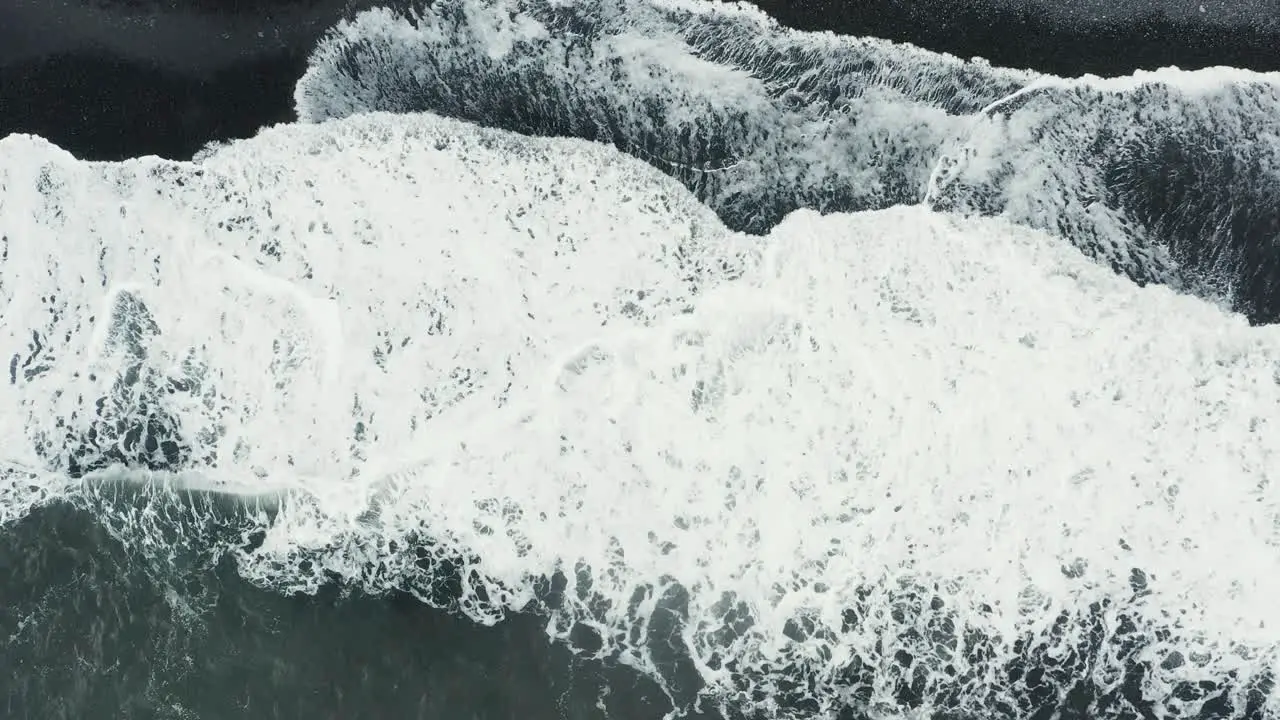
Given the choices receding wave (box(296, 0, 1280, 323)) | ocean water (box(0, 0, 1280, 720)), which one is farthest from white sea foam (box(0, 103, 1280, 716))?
receding wave (box(296, 0, 1280, 323))

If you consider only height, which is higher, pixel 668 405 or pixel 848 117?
pixel 848 117

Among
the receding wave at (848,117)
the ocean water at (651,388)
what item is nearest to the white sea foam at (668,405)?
the ocean water at (651,388)

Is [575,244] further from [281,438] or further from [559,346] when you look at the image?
[281,438]

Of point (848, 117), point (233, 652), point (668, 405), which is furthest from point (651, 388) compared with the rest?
point (233, 652)

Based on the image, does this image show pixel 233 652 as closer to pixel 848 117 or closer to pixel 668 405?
pixel 668 405

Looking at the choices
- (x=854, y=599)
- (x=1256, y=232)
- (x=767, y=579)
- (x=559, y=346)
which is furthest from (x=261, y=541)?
(x=1256, y=232)

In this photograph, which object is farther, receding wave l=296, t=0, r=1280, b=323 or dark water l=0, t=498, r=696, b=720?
receding wave l=296, t=0, r=1280, b=323

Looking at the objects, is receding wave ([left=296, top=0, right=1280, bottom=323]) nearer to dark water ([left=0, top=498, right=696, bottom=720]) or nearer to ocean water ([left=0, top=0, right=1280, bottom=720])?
ocean water ([left=0, top=0, right=1280, bottom=720])
